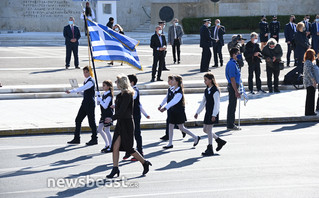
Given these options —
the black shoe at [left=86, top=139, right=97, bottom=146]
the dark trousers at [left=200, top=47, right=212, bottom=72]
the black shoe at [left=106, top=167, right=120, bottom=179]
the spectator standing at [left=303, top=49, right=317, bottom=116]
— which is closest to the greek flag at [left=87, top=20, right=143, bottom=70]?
the black shoe at [left=86, top=139, right=97, bottom=146]

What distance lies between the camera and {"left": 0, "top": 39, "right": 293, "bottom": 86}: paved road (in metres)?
21.2

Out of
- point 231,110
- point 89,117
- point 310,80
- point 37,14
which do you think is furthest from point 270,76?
point 37,14

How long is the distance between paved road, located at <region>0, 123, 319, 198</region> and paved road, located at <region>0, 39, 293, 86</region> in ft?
24.6

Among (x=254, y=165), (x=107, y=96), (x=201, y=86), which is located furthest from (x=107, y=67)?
(x=254, y=165)

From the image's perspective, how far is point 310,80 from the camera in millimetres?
15922

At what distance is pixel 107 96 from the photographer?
39.9 feet

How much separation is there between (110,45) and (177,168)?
10.4ft

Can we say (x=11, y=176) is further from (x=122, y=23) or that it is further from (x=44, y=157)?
(x=122, y=23)

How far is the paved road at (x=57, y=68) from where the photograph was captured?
2122 cm

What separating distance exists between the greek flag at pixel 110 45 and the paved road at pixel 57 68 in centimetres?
778

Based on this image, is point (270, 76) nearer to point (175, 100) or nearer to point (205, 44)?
point (205, 44)

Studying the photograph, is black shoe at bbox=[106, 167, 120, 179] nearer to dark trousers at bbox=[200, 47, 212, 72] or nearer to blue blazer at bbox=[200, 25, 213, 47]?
blue blazer at bbox=[200, 25, 213, 47]

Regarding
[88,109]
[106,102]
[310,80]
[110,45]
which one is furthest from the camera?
[310,80]

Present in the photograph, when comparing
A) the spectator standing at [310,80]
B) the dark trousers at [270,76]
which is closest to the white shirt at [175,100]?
the spectator standing at [310,80]
